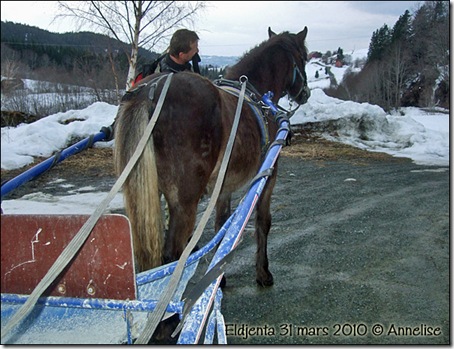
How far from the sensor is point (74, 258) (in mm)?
1333

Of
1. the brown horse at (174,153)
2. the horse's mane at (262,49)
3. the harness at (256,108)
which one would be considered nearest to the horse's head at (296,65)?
the horse's mane at (262,49)

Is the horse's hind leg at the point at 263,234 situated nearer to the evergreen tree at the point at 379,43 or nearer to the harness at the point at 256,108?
the harness at the point at 256,108

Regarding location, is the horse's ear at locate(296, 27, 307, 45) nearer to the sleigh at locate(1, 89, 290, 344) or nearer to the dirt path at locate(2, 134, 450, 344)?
the dirt path at locate(2, 134, 450, 344)

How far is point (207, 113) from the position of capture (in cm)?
224

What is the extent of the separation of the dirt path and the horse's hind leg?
118mm

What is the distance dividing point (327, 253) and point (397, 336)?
4.50 feet

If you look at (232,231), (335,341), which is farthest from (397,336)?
(232,231)

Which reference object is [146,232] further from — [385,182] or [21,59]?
[385,182]

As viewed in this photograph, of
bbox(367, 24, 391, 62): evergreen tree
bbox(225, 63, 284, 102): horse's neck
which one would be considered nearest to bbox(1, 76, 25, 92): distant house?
Answer: bbox(225, 63, 284, 102): horse's neck

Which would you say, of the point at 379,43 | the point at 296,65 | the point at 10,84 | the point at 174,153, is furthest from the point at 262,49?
the point at 379,43

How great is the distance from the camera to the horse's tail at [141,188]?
6.56 ft

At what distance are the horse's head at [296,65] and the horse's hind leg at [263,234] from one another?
4.21 feet

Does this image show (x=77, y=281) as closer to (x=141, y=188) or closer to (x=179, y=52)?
(x=141, y=188)

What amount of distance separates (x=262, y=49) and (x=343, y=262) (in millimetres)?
2355
